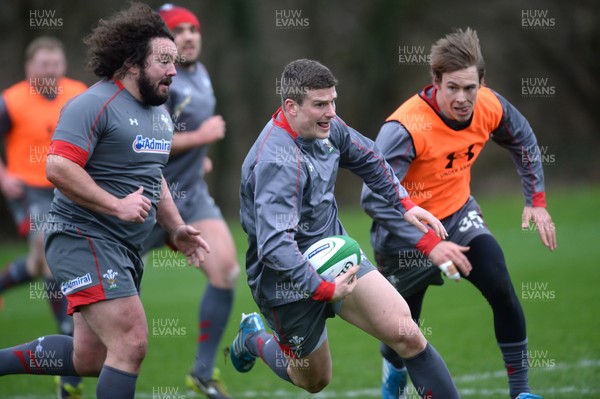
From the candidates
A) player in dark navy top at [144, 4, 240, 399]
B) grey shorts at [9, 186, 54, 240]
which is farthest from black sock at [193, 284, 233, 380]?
grey shorts at [9, 186, 54, 240]

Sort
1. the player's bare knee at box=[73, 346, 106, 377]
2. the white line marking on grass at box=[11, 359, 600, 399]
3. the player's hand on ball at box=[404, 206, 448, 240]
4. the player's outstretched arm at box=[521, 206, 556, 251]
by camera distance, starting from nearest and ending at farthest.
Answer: the player's hand on ball at box=[404, 206, 448, 240] → the player's bare knee at box=[73, 346, 106, 377] → the player's outstretched arm at box=[521, 206, 556, 251] → the white line marking on grass at box=[11, 359, 600, 399]

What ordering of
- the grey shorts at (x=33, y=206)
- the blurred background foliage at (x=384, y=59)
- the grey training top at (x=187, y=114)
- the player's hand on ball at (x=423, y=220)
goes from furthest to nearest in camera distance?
1. the blurred background foliage at (x=384, y=59)
2. the grey shorts at (x=33, y=206)
3. the grey training top at (x=187, y=114)
4. the player's hand on ball at (x=423, y=220)

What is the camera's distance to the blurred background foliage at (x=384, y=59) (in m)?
18.5

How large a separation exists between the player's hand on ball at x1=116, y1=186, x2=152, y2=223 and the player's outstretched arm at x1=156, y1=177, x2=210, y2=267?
1.59ft

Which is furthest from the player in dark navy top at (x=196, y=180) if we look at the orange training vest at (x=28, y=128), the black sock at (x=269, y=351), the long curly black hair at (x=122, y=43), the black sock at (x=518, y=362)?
the black sock at (x=518, y=362)

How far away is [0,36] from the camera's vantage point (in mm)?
17281

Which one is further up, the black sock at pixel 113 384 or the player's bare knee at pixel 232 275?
the player's bare knee at pixel 232 275

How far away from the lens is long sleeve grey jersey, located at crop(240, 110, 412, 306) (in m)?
4.00

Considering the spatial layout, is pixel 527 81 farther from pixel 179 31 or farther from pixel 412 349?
pixel 412 349

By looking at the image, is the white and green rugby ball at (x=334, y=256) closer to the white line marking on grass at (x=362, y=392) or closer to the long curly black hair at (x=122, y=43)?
the long curly black hair at (x=122, y=43)

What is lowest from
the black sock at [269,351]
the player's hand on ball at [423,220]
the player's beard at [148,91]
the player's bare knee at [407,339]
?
the black sock at [269,351]

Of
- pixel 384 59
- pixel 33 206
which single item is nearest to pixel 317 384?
pixel 33 206

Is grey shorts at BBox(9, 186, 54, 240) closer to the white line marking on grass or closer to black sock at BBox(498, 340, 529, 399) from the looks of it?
the white line marking on grass

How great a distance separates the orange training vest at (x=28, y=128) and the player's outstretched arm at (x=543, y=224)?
448 centimetres
